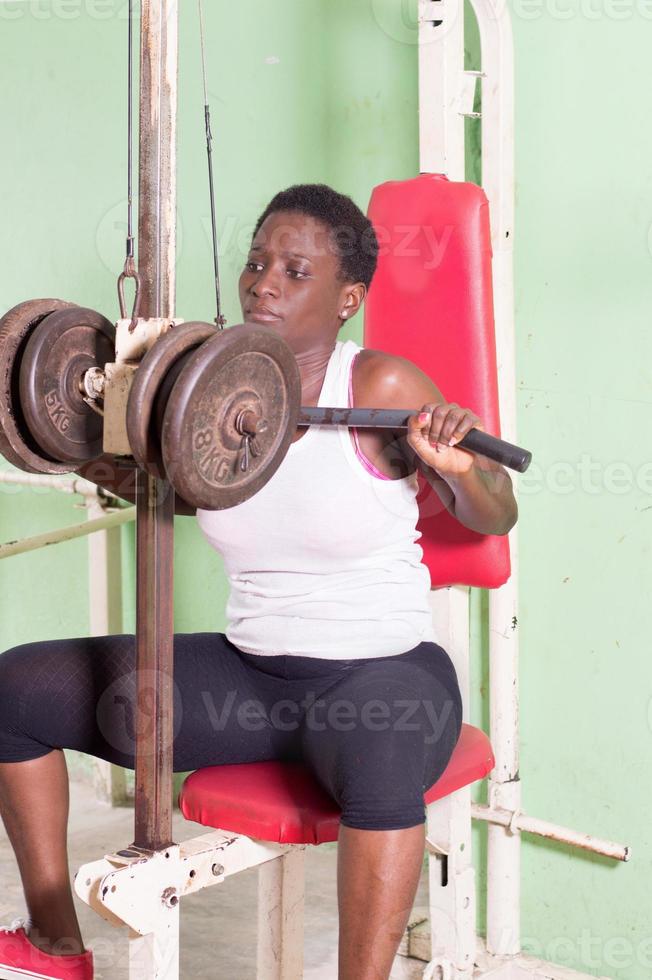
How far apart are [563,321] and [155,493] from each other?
3.22 ft

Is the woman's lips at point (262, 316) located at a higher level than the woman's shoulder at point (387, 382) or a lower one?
higher

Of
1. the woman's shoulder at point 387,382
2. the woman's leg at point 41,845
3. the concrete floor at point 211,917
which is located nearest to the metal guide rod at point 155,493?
the woman's leg at point 41,845

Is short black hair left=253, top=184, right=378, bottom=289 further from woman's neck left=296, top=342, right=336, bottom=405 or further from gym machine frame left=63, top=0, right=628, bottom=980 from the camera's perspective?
gym machine frame left=63, top=0, right=628, bottom=980

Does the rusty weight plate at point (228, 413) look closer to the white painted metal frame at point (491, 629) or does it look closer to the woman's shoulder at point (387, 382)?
the woman's shoulder at point (387, 382)

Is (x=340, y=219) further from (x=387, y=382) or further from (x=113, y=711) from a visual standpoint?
(x=113, y=711)

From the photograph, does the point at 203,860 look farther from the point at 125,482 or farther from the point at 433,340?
the point at 433,340

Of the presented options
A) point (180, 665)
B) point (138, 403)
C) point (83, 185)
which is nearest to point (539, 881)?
point (180, 665)

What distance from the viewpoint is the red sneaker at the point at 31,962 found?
57.9 inches

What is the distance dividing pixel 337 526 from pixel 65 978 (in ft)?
2.13

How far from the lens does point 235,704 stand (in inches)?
59.7

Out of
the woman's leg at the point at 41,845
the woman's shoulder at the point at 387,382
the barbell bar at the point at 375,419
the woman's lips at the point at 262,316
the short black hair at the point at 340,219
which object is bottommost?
the woman's leg at the point at 41,845

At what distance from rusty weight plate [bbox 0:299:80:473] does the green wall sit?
0.99 m

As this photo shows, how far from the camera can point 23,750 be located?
1507 mm

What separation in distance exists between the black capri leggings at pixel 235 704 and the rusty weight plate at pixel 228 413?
39 centimetres
